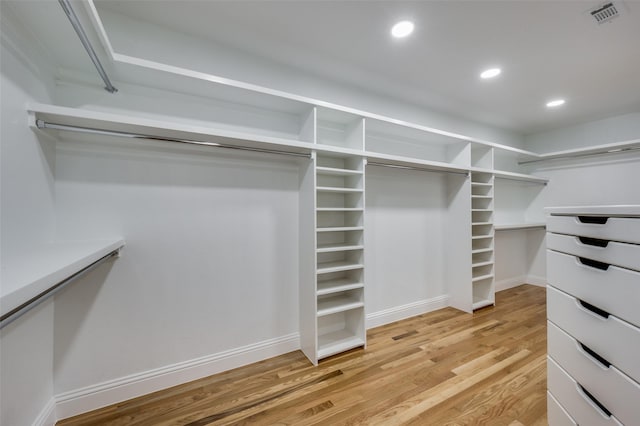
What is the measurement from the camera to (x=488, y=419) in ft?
5.03

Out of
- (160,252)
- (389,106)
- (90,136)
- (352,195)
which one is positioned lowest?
(160,252)

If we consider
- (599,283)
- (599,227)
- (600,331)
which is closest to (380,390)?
(600,331)

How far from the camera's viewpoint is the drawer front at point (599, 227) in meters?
0.77

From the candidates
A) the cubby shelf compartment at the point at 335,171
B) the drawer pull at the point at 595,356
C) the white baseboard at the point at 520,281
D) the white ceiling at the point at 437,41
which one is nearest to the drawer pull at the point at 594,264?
the drawer pull at the point at 595,356

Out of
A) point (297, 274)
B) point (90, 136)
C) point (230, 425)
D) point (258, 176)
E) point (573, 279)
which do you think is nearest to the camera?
point (573, 279)

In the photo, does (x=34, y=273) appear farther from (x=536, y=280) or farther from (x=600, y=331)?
(x=536, y=280)

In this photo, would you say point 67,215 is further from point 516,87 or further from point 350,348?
point 516,87

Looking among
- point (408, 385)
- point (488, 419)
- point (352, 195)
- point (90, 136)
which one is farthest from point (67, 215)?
point (488, 419)

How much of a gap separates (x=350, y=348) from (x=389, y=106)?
2679 mm

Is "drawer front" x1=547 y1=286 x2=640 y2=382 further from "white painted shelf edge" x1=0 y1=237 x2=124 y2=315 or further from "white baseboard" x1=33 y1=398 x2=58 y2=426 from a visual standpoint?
"white baseboard" x1=33 y1=398 x2=58 y2=426

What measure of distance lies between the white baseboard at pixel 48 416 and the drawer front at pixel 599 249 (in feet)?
9.10

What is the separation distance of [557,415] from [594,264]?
2.48 feet

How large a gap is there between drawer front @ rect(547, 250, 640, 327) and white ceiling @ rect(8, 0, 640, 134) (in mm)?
1717

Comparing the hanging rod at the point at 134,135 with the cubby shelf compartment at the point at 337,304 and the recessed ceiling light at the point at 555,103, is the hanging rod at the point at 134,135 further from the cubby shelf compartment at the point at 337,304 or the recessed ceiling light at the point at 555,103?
the recessed ceiling light at the point at 555,103
